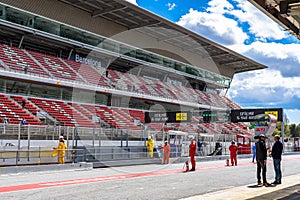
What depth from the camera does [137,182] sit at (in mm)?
13672

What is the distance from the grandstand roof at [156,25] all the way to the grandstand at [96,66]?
0.41 ft

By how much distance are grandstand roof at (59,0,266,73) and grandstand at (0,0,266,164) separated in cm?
12

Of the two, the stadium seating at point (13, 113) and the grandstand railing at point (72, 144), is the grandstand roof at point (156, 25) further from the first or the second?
the grandstand railing at point (72, 144)

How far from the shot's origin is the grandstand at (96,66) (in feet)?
115

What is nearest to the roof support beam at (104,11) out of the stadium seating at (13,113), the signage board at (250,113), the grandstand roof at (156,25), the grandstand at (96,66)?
the grandstand roof at (156,25)

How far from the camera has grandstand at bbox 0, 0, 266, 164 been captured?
35.2 m

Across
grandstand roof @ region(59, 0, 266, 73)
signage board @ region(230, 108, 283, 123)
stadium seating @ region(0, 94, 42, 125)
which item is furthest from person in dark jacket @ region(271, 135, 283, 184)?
grandstand roof @ region(59, 0, 266, 73)

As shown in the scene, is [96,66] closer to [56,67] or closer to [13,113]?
[56,67]

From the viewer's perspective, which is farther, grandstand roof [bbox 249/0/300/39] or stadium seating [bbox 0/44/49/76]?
stadium seating [bbox 0/44/49/76]

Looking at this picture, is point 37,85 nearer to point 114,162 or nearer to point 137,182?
point 114,162

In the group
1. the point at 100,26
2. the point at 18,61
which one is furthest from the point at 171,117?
the point at 100,26

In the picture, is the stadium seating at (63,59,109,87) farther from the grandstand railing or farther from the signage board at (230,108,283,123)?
the grandstand railing

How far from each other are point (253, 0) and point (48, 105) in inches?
1204

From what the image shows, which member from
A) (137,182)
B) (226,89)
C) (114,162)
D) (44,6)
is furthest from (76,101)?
(226,89)
